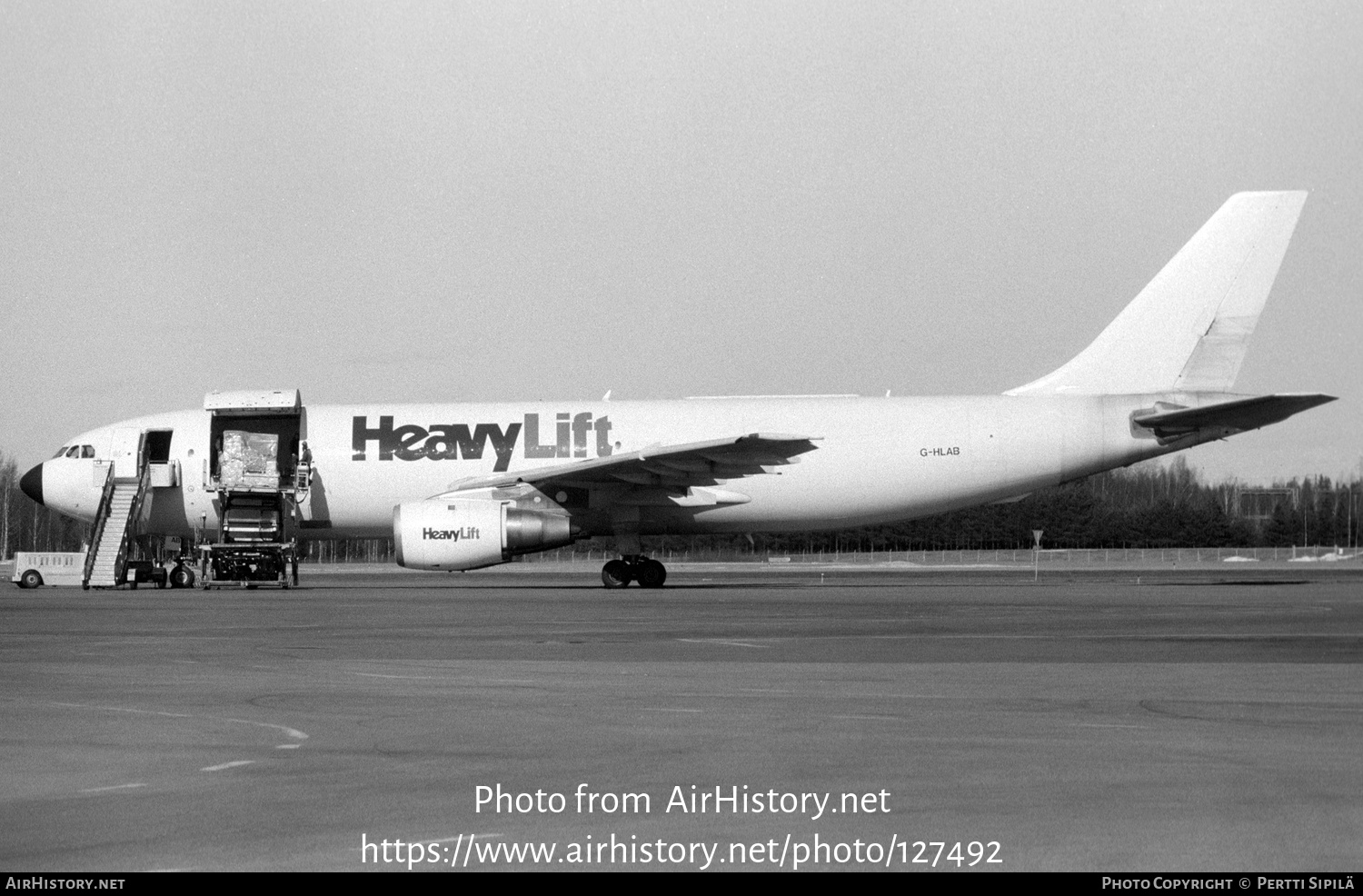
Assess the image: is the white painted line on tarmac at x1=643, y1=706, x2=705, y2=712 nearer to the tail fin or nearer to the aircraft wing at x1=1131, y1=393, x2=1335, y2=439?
the aircraft wing at x1=1131, y1=393, x2=1335, y2=439

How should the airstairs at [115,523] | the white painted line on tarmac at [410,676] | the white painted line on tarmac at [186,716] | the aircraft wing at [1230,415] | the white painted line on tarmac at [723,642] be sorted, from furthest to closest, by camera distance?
the airstairs at [115,523] < the aircraft wing at [1230,415] < the white painted line on tarmac at [723,642] < the white painted line on tarmac at [410,676] < the white painted line on tarmac at [186,716]

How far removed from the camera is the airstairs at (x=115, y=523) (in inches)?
1144

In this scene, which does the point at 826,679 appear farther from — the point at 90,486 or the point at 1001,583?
the point at 90,486

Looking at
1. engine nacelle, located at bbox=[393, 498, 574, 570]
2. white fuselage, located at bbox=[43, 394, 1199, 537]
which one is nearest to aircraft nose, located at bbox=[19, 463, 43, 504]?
white fuselage, located at bbox=[43, 394, 1199, 537]

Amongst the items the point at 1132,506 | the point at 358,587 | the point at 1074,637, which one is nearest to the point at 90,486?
the point at 358,587

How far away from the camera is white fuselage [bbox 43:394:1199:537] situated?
89.2 ft

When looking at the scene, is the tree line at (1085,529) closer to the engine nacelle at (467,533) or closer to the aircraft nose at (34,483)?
the aircraft nose at (34,483)

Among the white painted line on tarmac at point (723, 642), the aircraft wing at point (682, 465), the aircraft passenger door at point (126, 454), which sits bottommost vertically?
the white painted line on tarmac at point (723, 642)

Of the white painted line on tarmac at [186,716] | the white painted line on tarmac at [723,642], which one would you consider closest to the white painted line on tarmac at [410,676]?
the white painted line on tarmac at [186,716]

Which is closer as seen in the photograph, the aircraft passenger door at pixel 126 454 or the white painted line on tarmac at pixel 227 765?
the white painted line on tarmac at pixel 227 765

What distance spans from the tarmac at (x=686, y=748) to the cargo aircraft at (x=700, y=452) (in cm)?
1090

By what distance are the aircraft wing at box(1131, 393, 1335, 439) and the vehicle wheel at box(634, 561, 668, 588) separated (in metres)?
9.13

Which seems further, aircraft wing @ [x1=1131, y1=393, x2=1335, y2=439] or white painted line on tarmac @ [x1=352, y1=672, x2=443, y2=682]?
aircraft wing @ [x1=1131, y1=393, x2=1335, y2=439]

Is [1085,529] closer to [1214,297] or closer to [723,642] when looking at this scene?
[1214,297]
